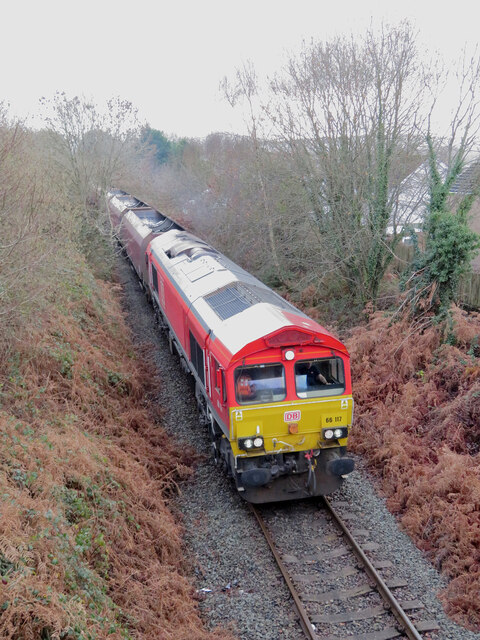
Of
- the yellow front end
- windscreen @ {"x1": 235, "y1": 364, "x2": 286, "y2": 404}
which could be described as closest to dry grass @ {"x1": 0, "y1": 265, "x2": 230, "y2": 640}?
the yellow front end

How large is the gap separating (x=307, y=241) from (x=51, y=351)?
1057cm

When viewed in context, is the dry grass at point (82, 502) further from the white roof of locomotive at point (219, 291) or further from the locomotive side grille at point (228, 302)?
the locomotive side grille at point (228, 302)

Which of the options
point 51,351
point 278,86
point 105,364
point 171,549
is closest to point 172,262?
A: point 105,364

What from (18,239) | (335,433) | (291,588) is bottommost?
(291,588)

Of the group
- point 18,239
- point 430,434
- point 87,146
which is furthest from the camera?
point 87,146

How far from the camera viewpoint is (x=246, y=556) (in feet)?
25.2

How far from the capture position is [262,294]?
33.3 feet

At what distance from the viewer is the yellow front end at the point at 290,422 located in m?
7.85

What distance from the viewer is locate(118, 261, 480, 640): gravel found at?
21.4 ft

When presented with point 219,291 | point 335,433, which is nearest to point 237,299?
point 219,291

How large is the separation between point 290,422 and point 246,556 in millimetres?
2059

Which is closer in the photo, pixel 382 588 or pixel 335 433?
pixel 382 588

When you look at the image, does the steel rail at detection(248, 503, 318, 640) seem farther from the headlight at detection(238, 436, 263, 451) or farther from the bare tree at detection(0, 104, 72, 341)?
the bare tree at detection(0, 104, 72, 341)

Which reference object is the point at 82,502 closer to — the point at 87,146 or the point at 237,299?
the point at 237,299
